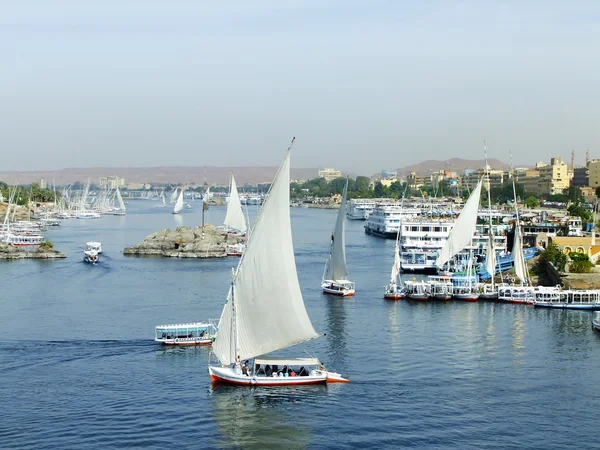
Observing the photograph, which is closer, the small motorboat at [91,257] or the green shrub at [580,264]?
the green shrub at [580,264]

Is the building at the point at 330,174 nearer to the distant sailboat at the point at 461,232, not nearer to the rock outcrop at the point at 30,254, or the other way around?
the rock outcrop at the point at 30,254

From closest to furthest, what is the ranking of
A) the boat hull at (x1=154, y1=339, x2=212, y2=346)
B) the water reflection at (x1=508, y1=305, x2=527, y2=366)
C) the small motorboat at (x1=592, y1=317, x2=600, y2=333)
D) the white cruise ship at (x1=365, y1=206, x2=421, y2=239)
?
1. the water reflection at (x1=508, y1=305, x2=527, y2=366)
2. the boat hull at (x1=154, y1=339, x2=212, y2=346)
3. the small motorboat at (x1=592, y1=317, x2=600, y2=333)
4. the white cruise ship at (x1=365, y1=206, x2=421, y2=239)

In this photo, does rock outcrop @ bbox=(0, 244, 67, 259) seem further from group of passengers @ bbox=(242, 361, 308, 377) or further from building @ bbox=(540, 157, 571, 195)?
building @ bbox=(540, 157, 571, 195)

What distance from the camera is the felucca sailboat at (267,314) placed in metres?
16.7

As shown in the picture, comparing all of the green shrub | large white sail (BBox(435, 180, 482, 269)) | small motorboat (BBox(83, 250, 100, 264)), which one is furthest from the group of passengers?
small motorboat (BBox(83, 250, 100, 264))

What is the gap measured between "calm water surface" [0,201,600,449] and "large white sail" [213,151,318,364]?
3.07 feet

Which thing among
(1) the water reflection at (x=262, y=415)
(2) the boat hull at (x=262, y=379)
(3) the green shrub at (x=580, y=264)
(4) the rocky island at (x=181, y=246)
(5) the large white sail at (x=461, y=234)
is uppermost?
(5) the large white sail at (x=461, y=234)

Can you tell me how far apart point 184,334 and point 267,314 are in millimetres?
3758

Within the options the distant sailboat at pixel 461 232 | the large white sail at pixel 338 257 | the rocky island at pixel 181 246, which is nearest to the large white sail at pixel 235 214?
the rocky island at pixel 181 246

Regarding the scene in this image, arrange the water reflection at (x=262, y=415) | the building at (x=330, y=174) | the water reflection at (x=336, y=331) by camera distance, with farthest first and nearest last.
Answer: the building at (x=330, y=174) → the water reflection at (x=336, y=331) → the water reflection at (x=262, y=415)

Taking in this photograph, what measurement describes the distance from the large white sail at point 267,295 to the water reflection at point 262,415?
0.90 m

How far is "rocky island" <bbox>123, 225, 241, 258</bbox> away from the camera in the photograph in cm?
4231

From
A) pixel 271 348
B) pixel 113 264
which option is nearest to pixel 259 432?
pixel 271 348

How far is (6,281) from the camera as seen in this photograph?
32.0 metres
